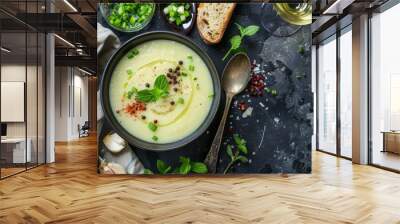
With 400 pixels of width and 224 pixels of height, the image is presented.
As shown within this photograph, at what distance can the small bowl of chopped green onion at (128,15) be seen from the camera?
5566mm

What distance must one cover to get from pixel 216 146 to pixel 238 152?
0.35 metres

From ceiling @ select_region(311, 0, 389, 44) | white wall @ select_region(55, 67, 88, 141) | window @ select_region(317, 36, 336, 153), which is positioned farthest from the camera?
white wall @ select_region(55, 67, 88, 141)

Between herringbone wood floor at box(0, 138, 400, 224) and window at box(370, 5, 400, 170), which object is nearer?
herringbone wood floor at box(0, 138, 400, 224)

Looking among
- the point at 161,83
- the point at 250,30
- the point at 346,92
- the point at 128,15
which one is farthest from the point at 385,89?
the point at 128,15

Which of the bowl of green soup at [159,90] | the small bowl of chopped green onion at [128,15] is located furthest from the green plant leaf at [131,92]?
the small bowl of chopped green onion at [128,15]

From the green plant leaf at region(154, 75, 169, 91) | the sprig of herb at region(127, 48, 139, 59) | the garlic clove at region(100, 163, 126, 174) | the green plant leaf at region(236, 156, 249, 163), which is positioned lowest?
the garlic clove at region(100, 163, 126, 174)

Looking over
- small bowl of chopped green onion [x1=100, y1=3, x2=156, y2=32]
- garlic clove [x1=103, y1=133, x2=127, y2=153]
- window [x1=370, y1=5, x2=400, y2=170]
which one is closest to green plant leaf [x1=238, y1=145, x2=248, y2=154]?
garlic clove [x1=103, y1=133, x2=127, y2=153]

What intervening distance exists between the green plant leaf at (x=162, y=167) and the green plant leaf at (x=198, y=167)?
1.13 ft

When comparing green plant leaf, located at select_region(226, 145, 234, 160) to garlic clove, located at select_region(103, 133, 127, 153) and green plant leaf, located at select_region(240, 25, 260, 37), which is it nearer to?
garlic clove, located at select_region(103, 133, 127, 153)

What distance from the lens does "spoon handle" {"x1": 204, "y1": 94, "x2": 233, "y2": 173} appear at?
5539 mm

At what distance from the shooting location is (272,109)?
222 inches

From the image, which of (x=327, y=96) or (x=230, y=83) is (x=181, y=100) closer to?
(x=230, y=83)

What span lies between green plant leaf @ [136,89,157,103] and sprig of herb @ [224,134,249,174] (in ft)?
4.37

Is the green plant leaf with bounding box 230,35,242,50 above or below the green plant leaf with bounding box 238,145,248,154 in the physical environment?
above
